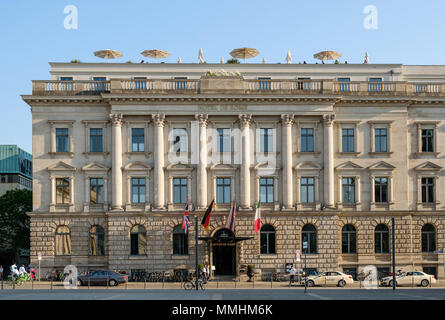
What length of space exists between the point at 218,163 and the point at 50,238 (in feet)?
58.1

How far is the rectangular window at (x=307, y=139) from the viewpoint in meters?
62.2

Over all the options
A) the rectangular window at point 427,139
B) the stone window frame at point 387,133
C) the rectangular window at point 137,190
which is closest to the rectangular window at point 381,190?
the stone window frame at point 387,133

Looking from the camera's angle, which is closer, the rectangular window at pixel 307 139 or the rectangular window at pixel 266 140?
the rectangular window at pixel 266 140

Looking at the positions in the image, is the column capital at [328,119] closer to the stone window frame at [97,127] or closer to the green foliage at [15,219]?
the stone window frame at [97,127]

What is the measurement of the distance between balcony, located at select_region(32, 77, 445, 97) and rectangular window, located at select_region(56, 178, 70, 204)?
8446 millimetres

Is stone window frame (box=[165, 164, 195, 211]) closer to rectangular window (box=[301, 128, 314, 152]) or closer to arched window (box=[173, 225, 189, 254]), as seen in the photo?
arched window (box=[173, 225, 189, 254])

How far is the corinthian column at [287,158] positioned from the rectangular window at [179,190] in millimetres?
9663

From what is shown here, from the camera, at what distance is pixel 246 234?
197ft

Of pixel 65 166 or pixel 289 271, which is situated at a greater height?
pixel 65 166

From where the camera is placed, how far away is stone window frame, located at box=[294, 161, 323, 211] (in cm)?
6131
